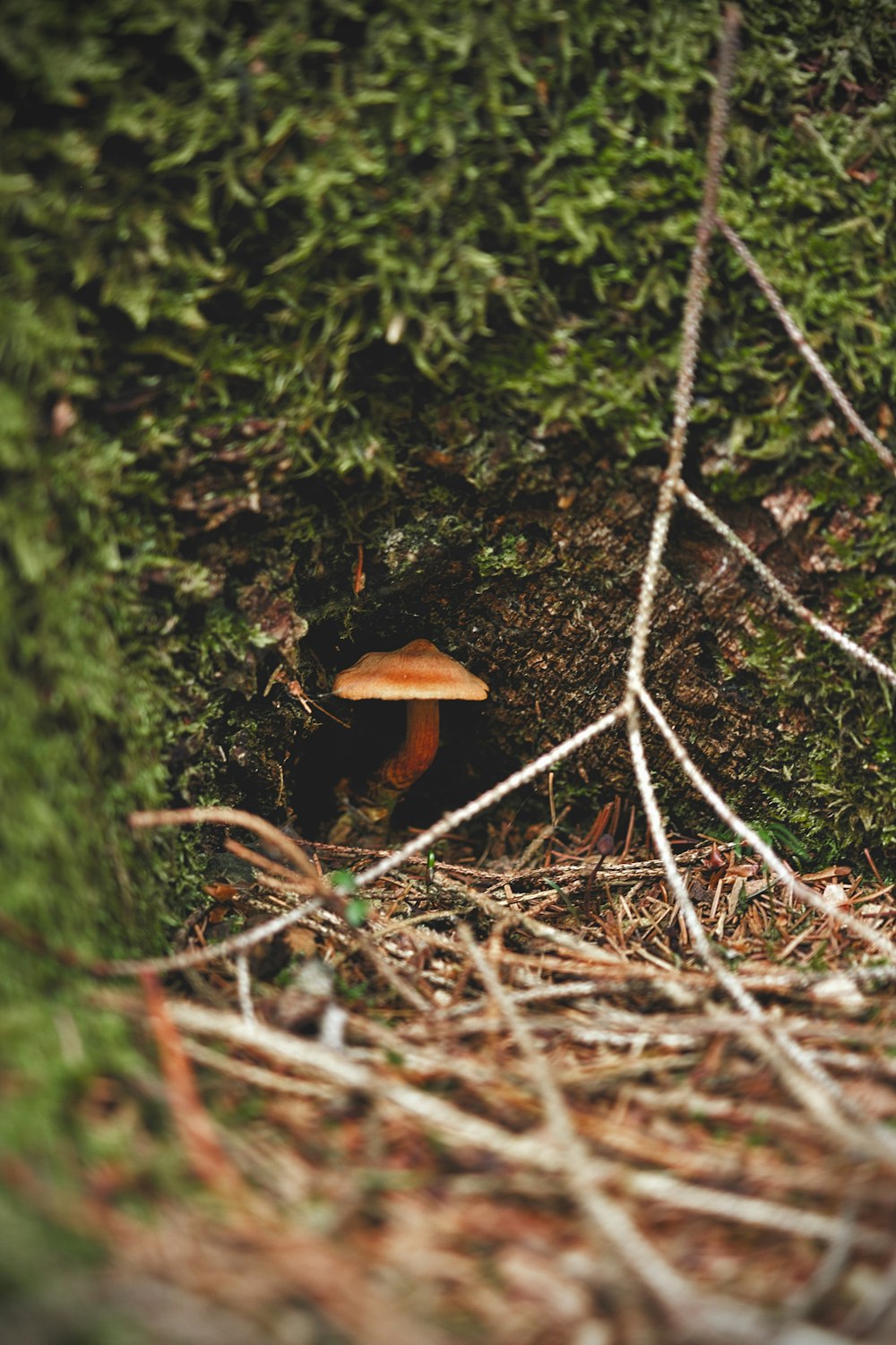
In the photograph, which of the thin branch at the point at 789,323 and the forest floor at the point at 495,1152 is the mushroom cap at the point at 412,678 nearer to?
the forest floor at the point at 495,1152

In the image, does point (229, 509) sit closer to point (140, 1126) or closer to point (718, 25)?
point (140, 1126)

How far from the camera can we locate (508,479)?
6.63ft

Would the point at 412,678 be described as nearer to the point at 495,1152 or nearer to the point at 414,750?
the point at 414,750

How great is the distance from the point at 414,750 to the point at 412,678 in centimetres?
40

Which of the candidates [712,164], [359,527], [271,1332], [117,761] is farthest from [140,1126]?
[712,164]

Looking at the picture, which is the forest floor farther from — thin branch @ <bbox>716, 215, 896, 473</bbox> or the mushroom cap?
thin branch @ <bbox>716, 215, 896, 473</bbox>

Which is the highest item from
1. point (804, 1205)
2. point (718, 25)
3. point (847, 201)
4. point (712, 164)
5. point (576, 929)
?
point (718, 25)

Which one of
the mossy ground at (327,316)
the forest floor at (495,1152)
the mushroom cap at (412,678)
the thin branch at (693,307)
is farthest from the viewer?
the mushroom cap at (412,678)

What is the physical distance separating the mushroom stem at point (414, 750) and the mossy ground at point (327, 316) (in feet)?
2.00

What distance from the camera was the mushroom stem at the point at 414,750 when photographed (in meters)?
2.57

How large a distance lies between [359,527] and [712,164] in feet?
3.41

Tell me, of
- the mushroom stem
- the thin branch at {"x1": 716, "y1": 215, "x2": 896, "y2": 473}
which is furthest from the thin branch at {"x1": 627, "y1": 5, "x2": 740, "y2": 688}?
the mushroom stem

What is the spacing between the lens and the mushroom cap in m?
2.26

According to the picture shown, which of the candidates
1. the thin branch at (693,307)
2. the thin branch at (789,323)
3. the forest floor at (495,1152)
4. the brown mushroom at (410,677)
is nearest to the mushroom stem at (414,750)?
the brown mushroom at (410,677)
